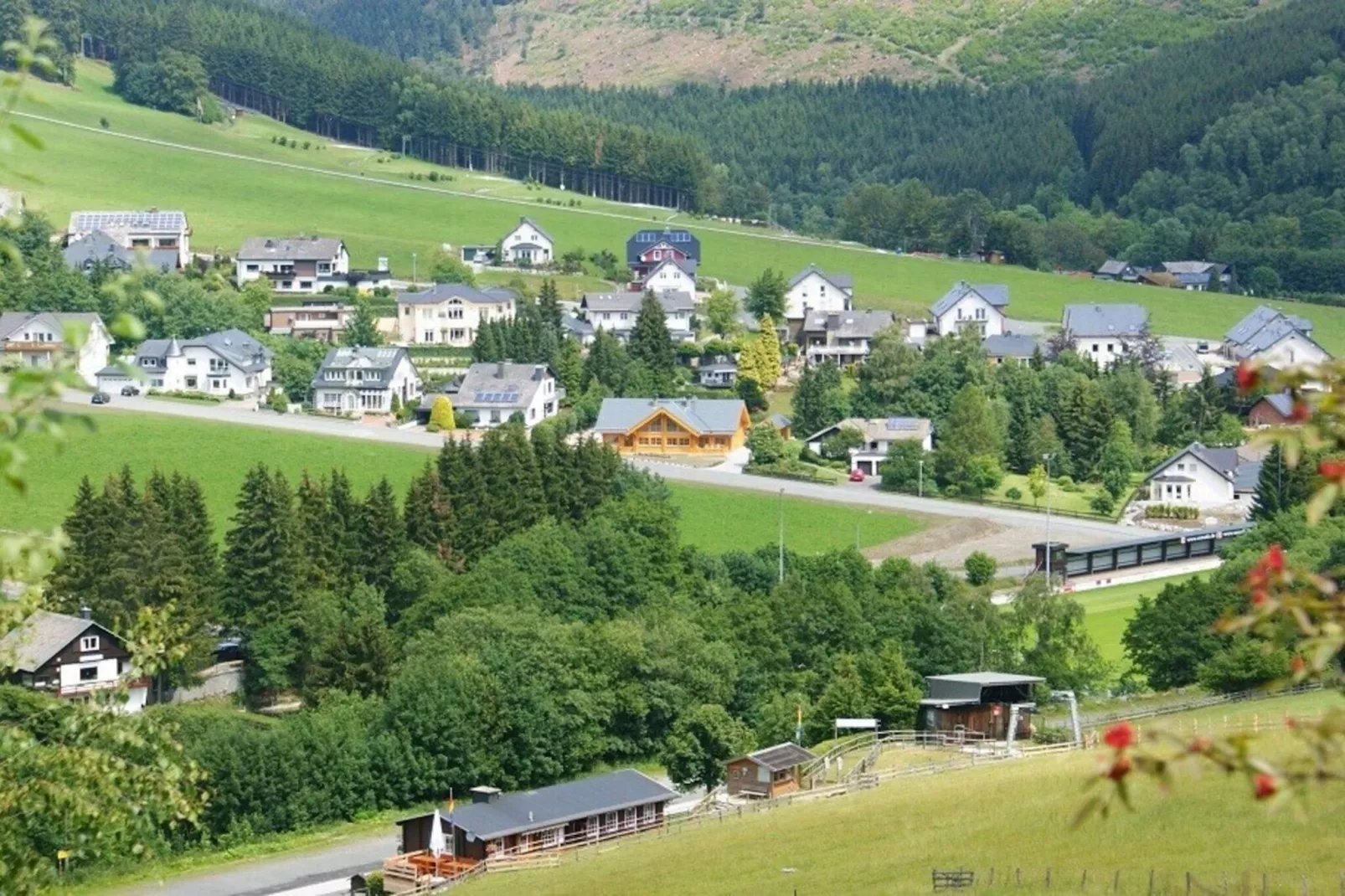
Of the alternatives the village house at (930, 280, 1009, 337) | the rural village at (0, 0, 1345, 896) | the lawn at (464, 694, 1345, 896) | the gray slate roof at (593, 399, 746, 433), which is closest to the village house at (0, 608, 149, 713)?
the rural village at (0, 0, 1345, 896)

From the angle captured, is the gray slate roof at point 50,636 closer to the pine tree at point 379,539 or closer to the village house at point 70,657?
the village house at point 70,657

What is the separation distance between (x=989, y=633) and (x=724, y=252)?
62285 millimetres

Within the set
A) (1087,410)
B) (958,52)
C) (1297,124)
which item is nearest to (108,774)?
(1087,410)

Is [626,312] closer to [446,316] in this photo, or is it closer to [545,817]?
[446,316]

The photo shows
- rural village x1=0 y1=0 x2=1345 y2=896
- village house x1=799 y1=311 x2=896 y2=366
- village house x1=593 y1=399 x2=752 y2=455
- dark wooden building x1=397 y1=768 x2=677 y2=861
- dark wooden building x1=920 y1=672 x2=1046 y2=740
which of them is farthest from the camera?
village house x1=799 y1=311 x2=896 y2=366

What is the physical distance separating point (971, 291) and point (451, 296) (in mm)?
20541

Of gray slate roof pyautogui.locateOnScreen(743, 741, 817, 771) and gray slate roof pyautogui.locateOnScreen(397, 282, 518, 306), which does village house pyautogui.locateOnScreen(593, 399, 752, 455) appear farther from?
gray slate roof pyautogui.locateOnScreen(743, 741, 817, 771)

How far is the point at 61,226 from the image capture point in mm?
98250

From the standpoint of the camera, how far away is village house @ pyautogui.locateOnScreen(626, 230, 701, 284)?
100531 mm

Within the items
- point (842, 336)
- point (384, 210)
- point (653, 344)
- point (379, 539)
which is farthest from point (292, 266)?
point (379, 539)

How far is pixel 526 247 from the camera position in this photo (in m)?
102

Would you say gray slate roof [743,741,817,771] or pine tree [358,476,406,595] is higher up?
pine tree [358,476,406,595]

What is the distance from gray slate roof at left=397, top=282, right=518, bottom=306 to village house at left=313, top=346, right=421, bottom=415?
9273mm

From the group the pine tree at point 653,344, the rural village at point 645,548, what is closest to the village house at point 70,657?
the rural village at point 645,548
